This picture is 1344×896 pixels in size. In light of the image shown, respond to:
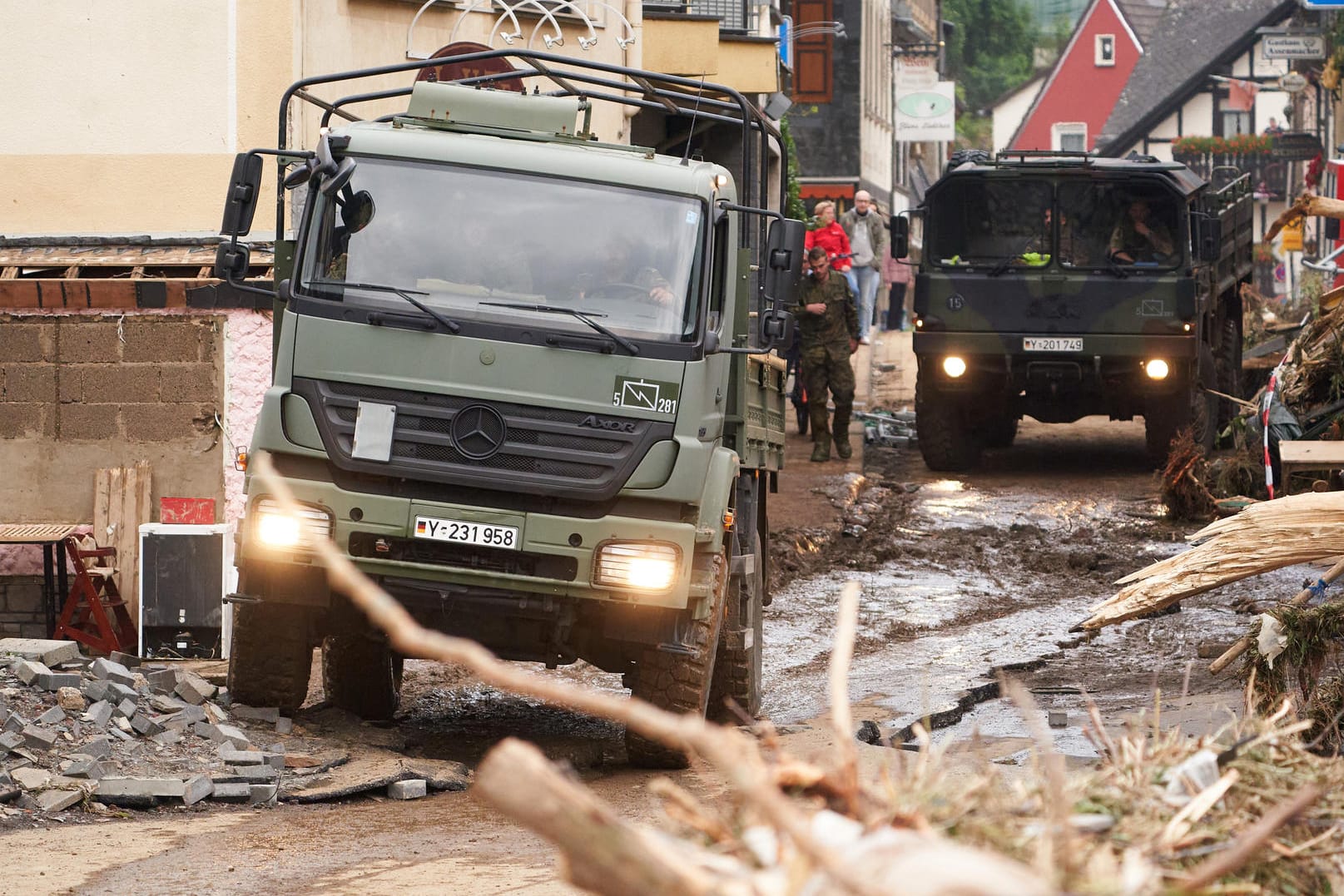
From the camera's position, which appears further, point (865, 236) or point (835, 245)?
point (865, 236)

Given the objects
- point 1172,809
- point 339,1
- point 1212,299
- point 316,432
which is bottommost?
point 1172,809

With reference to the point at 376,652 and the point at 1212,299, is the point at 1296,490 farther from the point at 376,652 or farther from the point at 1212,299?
the point at 1212,299

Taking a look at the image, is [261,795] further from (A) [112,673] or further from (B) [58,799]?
(A) [112,673]

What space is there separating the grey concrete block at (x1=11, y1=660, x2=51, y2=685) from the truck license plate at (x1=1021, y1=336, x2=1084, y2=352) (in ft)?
34.5

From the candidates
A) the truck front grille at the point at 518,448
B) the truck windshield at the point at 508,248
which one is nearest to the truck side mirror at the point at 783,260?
the truck windshield at the point at 508,248

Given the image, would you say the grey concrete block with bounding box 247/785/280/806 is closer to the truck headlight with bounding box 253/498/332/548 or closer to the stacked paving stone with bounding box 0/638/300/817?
the stacked paving stone with bounding box 0/638/300/817

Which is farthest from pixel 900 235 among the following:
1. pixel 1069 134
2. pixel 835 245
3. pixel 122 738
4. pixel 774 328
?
pixel 1069 134

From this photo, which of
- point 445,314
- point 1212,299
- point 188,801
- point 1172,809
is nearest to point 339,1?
point 445,314

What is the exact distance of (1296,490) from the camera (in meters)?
11.8

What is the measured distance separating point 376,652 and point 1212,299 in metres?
11.4

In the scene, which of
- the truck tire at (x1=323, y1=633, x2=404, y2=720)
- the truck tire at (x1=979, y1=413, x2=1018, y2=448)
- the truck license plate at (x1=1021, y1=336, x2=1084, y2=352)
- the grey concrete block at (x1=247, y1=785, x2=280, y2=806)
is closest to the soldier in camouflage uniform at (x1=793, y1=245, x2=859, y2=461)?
Answer: the truck tire at (x1=979, y1=413, x2=1018, y2=448)

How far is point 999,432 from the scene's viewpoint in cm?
2012

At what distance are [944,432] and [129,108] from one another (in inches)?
340

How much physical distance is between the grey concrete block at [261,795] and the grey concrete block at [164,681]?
1374 millimetres
